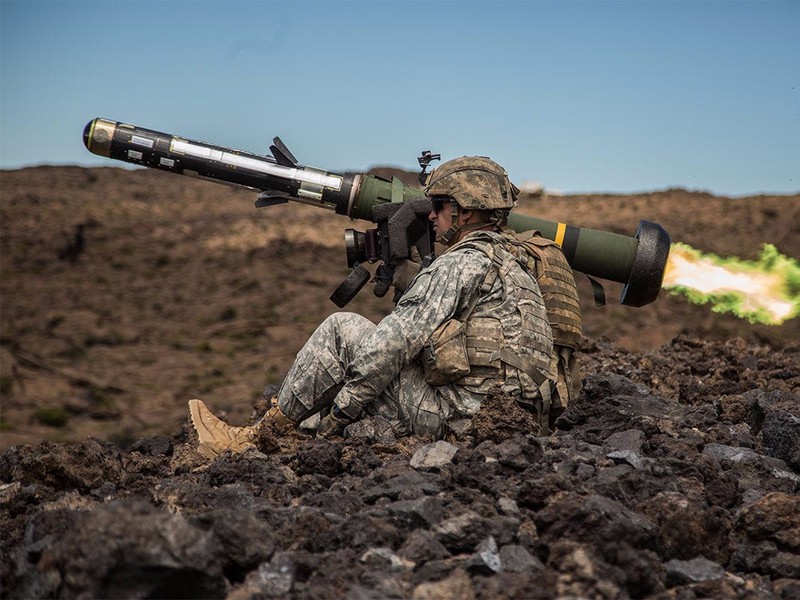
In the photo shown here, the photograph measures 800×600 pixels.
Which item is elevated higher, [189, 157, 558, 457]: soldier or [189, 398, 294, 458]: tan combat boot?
[189, 157, 558, 457]: soldier

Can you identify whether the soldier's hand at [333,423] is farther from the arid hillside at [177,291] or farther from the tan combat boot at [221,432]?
the arid hillside at [177,291]

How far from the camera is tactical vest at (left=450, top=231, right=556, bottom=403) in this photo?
18.7 ft

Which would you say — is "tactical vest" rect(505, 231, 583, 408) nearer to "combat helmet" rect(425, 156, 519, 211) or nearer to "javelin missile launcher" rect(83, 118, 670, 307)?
"combat helmet" rect(425, 156, 519, 211)

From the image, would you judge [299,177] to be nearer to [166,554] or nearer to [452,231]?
[452,231]

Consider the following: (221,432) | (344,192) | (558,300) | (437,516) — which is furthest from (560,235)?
(437,516)

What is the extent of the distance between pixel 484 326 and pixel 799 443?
70.8 inches

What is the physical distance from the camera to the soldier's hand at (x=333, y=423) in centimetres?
587

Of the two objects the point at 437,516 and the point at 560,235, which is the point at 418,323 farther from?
the point at 560,235

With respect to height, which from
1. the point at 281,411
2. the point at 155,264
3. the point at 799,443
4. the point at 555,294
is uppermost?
the point at 555,294

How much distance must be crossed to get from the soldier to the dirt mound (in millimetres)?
185

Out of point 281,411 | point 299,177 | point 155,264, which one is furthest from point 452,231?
point 155,264

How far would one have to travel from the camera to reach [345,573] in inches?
147

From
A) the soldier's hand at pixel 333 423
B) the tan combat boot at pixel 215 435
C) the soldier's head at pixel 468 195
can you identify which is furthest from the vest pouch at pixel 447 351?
the tan combat boot at pixel 215 435

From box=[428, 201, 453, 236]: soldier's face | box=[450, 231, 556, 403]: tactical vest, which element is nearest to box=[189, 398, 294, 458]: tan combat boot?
box=[450, 231, 556, 403]: tactical vest
